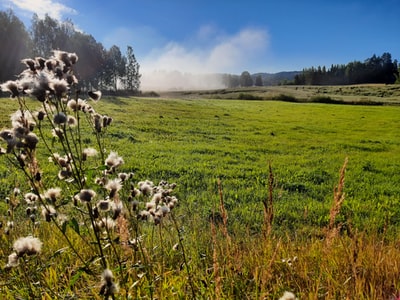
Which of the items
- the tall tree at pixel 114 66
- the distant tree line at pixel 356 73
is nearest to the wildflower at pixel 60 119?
the tall tree at pixel 114 66

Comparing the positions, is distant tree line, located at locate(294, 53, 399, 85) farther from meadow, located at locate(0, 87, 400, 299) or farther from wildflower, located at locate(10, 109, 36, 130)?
wildflower, located at locate(10, 109, 36, 130)

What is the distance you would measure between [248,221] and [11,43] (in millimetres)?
51948

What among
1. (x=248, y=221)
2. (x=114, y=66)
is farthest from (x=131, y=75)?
(x=248, y=221)

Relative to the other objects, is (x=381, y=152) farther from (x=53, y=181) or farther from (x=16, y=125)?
(x=16, y=125)

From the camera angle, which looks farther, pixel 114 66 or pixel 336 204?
pixel 114 66

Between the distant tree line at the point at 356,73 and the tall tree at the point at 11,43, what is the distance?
9809cm

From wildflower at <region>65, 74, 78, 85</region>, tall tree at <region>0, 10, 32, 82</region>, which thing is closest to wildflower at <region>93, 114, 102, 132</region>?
wildflower at <region>65, 74, 78, 85</region>

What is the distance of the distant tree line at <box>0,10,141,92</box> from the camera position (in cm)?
4716

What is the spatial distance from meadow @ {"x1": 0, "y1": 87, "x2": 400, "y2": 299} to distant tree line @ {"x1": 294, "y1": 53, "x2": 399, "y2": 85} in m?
107

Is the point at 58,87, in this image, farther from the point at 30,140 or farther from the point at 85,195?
the point at 85,195

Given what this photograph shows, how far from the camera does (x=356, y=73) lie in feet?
396

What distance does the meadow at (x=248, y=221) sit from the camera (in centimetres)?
262

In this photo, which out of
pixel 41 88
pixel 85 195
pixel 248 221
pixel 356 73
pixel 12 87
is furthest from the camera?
pixel 356 73

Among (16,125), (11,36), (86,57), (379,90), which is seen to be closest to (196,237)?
(16,125)
